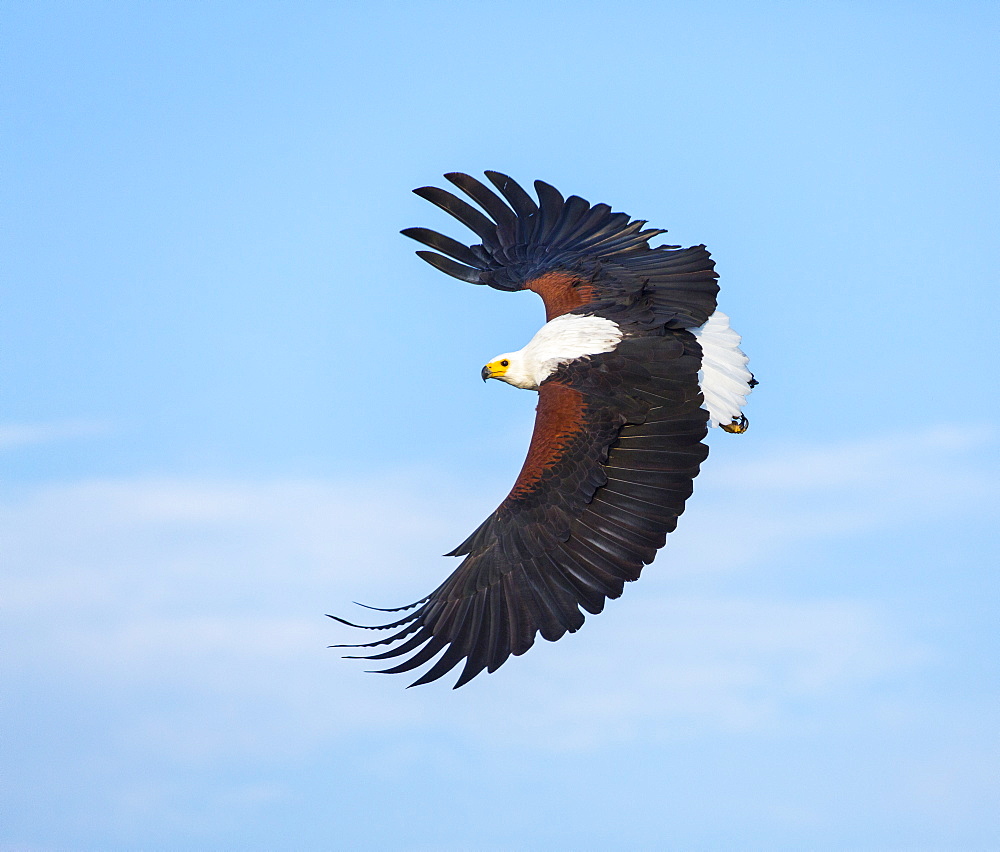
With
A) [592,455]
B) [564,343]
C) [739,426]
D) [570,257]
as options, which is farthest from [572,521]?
[570,257]

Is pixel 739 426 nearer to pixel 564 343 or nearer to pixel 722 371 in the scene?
pixel 722 371

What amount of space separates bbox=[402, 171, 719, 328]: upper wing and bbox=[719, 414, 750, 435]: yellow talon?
99 cm

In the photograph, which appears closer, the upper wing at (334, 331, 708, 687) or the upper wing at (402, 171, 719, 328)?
the upper wing at (334, 331, 708, 687)

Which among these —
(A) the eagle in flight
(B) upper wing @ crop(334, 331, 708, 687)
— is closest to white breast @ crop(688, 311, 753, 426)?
(A) the eagle in flight

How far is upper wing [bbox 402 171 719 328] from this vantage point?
12906 millimetres

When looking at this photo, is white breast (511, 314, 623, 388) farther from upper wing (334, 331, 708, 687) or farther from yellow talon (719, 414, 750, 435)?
yellow talon (719, 414, 750, 435)

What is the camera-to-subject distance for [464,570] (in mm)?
11273

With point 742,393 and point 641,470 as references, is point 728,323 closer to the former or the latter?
point 742,393

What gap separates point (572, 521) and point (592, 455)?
58cm

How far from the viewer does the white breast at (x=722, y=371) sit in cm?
1266

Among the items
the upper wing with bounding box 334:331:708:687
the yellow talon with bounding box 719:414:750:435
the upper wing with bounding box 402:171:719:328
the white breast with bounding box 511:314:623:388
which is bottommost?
the upper wing with bounding box 334:331:708:687

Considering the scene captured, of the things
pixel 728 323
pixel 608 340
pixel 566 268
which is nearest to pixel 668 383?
pixel 608 340

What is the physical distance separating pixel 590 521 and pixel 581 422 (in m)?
0.86

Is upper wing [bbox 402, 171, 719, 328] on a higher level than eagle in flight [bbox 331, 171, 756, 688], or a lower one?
higher
